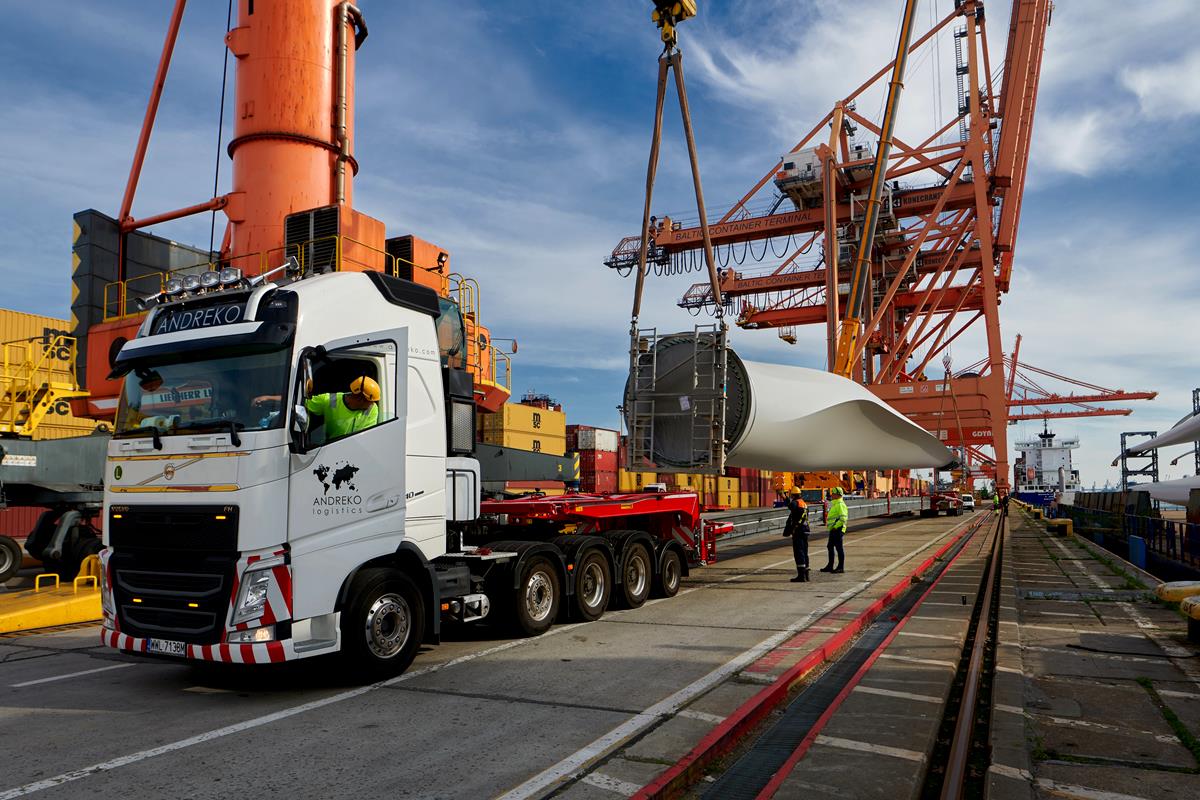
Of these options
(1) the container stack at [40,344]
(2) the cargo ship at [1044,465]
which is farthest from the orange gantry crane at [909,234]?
(2) the cargo ship at [1044,465]

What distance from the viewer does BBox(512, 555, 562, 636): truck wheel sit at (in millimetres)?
8562

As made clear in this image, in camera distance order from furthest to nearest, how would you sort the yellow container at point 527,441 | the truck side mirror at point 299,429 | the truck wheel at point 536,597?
1. the yellow container at point 527,441
2. the truck wheel at point 536,597
3. the truck side mirror at point 299,429

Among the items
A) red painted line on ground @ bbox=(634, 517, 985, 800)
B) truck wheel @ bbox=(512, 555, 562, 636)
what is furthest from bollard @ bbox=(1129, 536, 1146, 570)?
truck wheel @ bbox=(512, 555, 562, 636)

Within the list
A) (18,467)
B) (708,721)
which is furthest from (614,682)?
(18,467)

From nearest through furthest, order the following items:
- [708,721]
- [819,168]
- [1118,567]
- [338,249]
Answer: [708,721]
[338,249]
[1118,567]
[819,168]

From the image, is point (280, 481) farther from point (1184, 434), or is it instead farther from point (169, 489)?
point (1184, 434)

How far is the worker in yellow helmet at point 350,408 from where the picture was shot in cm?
641

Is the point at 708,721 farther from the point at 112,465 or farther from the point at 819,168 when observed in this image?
the point at 819,168

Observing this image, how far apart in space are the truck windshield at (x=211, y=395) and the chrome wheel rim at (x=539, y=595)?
365 cm

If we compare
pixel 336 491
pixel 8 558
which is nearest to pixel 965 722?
pixel 336 491

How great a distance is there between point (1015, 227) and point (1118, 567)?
28.5m

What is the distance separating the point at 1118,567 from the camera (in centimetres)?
1566

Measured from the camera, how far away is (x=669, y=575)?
11.8m

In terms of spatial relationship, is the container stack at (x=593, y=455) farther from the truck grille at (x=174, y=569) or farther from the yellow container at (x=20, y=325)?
the truck grille at (x=174, y=569)
